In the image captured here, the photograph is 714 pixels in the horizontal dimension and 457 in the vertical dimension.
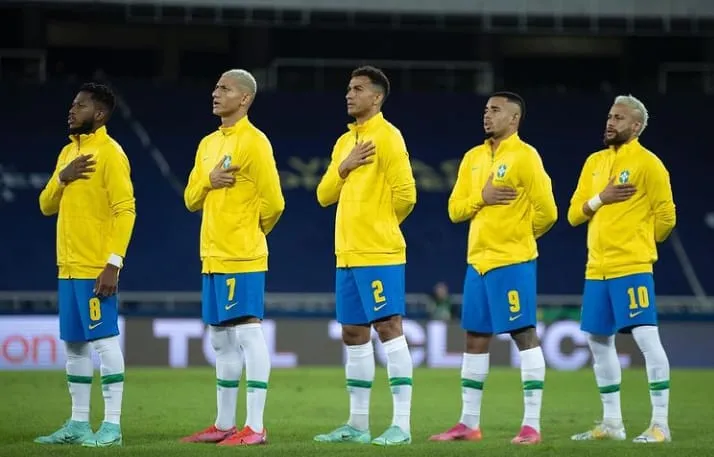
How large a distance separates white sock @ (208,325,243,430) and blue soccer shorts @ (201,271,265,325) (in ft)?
0.44

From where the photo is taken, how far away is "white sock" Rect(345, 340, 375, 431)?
9523mm

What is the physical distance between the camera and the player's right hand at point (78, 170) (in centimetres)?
920

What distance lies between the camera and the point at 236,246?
30.5ft

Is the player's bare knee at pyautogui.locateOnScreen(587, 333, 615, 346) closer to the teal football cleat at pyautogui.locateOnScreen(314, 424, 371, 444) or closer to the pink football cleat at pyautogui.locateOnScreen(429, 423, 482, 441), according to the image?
the pink football cleat at pyautogui.locateOnScreen(429, 423, 482, 441)

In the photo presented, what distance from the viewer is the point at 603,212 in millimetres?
10469

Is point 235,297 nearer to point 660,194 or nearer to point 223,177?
point 223,177

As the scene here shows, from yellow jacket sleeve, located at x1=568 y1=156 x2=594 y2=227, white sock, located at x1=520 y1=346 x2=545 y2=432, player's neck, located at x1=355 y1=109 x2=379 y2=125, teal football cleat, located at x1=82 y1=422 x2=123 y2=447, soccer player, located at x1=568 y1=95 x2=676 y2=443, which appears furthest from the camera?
yellow jacket sleeve, located at x1=568 y1=156 x2=594 y2=227

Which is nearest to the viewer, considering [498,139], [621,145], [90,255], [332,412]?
[90,255]

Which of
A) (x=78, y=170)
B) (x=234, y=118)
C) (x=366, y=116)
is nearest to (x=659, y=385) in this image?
(x=366, y=116)

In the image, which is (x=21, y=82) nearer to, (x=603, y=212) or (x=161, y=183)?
(x=161, y=183)

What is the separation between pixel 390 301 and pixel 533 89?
2054 centimetres

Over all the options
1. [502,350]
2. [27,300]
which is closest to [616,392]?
[502,350]

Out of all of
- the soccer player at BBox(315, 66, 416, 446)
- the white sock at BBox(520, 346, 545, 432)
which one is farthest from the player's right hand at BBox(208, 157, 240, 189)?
the white sock at BBox(520, 346, 545, 432)

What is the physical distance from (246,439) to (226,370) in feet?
1.82
